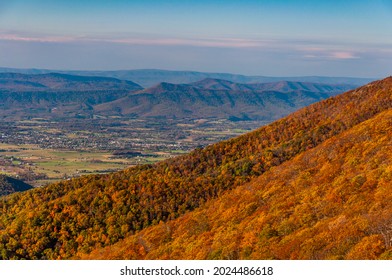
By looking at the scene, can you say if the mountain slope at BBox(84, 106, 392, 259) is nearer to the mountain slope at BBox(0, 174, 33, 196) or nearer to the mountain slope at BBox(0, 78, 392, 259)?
the mountain slope at BBox(0, 78, 392, 259)

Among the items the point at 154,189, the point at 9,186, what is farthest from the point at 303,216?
the point at 9,186

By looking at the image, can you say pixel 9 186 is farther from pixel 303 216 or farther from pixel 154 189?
pixel 303 216

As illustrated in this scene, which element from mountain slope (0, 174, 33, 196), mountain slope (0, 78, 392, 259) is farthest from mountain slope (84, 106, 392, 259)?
mountain slope (0, 174, 33, 196)

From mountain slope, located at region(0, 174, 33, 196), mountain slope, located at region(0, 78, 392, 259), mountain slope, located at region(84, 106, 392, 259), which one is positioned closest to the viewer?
mountain slope, located at region(84, 106, 392, 259)

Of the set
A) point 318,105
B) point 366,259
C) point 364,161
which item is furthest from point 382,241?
point 318,105

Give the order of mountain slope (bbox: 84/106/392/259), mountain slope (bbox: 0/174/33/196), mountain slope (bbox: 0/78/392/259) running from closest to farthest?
mountain slope (bbox: 84/106/392/259), mountain slope (bbox: 0/78/392/259), mountain slope (bbox: 0/174/33/196)

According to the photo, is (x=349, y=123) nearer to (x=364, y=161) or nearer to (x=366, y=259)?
(x=364, y=161)
